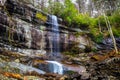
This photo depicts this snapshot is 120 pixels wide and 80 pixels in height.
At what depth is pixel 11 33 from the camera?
118 ft

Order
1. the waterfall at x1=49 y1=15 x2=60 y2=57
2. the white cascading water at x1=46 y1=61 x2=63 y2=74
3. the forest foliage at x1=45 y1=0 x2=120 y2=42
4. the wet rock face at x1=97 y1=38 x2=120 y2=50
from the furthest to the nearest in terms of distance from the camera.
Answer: the forest foliage at x1=45 y1=0 x2=120 y2=42 → the wet rock face at x1=97 y1=38 x2=120 y2=50 → the waterfall at x1=49 y1=15 x2=60 y2=57 → the white cascading water at x1=46 y1=61 x2=63 y2=74

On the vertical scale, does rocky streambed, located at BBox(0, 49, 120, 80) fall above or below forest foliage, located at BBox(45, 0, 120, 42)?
below

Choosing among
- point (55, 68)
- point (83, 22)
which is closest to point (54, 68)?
point (55, 68)

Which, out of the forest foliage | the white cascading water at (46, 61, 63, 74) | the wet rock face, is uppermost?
the forest foliage

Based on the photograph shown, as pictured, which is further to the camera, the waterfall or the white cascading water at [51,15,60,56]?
the white cascading water at [51,15,60,56]

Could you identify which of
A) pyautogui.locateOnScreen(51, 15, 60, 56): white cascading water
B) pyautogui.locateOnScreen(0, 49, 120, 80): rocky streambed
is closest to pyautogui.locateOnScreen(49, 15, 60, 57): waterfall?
pyautogui.locateOnScreen(51, 15, 60, 56): white cascading water

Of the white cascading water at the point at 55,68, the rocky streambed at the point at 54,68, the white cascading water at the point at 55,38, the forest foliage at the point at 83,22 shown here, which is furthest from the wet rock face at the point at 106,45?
the white cascading water at the point at 55,68

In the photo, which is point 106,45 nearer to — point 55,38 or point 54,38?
point 55,38

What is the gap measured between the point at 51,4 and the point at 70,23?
10537 mm

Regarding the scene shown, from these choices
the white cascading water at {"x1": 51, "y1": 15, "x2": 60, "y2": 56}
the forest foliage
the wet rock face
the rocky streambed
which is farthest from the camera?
the forest foliage

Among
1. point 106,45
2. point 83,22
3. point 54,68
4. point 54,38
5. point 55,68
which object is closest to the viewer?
point 54,68

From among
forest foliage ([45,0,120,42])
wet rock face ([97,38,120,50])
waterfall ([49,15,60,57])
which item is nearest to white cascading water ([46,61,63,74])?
waterfall ([49,15,60,57])

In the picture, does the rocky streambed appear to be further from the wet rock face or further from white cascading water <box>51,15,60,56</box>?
the wet rock face

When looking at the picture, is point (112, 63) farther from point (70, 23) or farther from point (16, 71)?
point (70, 23)
